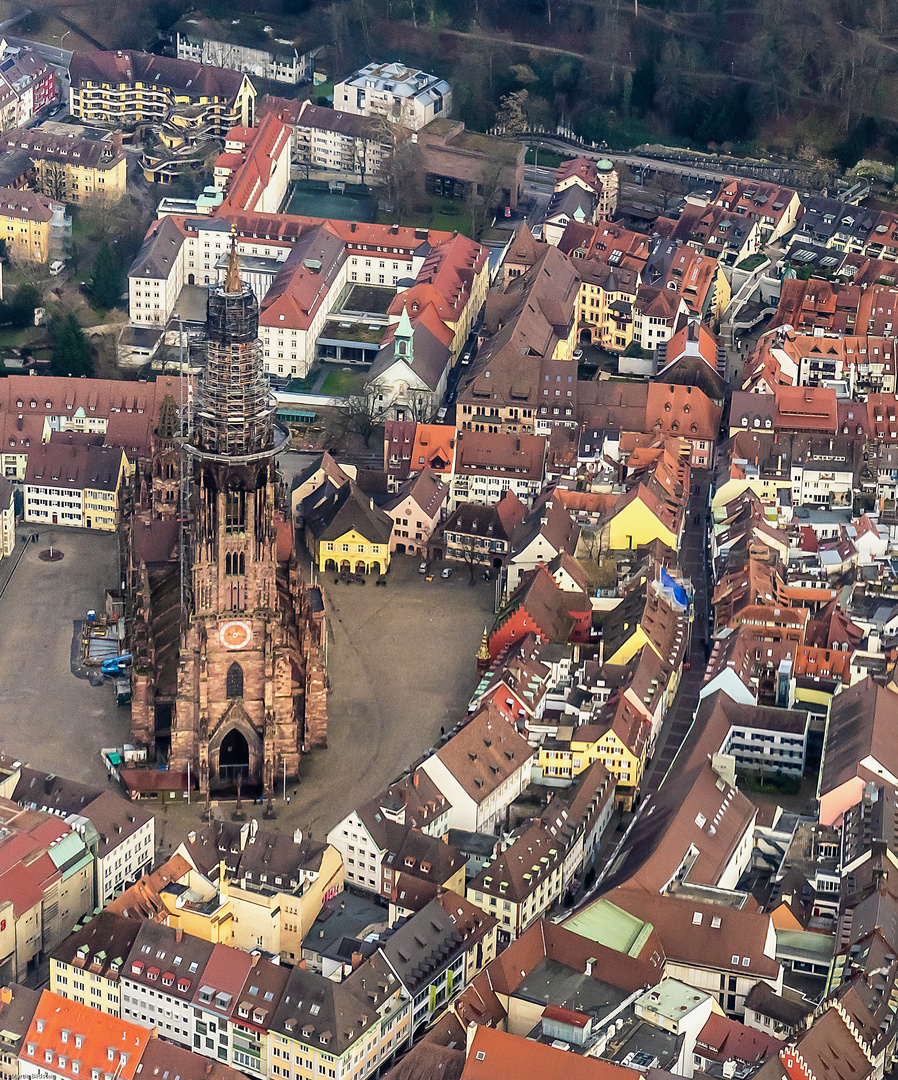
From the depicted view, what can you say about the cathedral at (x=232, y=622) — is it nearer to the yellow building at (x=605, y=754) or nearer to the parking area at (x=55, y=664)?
the parking area at (x=55, y=664)

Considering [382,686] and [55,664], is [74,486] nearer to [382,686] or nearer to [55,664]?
[55,664]

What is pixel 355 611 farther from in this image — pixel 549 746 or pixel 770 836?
pixel 770 836

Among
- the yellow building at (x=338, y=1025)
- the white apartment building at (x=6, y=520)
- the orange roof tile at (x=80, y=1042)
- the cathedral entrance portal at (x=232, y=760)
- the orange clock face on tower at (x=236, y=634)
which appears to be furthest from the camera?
the white apartment building at (x=6, y=520)

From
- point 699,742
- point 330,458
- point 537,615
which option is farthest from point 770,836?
point 330,458

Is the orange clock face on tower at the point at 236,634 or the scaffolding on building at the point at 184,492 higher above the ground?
the scaffolding on building at the point at 184,492

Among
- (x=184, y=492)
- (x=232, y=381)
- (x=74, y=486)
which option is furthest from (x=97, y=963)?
(x=74, y=486)

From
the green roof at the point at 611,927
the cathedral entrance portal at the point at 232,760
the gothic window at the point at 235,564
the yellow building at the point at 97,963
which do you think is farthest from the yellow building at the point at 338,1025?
the gothic window at the point at 235,564
